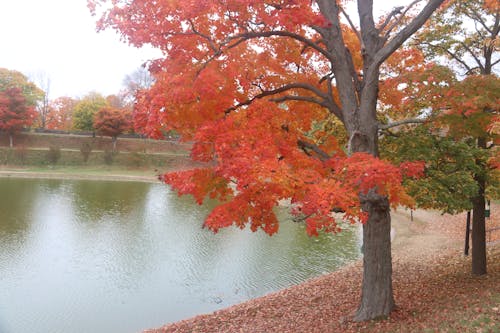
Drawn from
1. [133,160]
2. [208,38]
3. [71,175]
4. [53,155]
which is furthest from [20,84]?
[208,38]

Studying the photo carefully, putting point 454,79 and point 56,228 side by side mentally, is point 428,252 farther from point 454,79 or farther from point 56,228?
point 56,228

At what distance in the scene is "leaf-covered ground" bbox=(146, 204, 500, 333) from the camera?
6.56 meters

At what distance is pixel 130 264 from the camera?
15.0m

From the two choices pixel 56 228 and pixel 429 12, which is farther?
pixel 56 228

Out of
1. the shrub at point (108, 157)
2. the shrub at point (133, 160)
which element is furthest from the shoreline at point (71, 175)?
the shrub at point (133, 160)

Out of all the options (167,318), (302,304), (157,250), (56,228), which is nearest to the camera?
(302,304)

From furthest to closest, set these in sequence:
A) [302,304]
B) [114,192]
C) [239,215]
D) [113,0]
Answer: [114,192] < [302,304] < [113,0] < [239,215]

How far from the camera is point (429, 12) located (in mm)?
6543

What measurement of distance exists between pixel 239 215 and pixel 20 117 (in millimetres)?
46357

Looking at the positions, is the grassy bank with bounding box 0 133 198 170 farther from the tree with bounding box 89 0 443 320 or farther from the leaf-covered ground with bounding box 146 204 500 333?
the tree with bounding box 89 0 443 320

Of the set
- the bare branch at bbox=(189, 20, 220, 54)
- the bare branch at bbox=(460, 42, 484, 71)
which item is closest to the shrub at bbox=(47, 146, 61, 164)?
the bare branch at bbox=(189, 20, 220, 54)

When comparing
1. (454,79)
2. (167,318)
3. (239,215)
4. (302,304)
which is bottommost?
(167,318)

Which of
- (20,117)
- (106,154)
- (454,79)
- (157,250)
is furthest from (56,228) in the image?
(20,117)

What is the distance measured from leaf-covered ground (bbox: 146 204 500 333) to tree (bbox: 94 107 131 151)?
38487 millimetres
